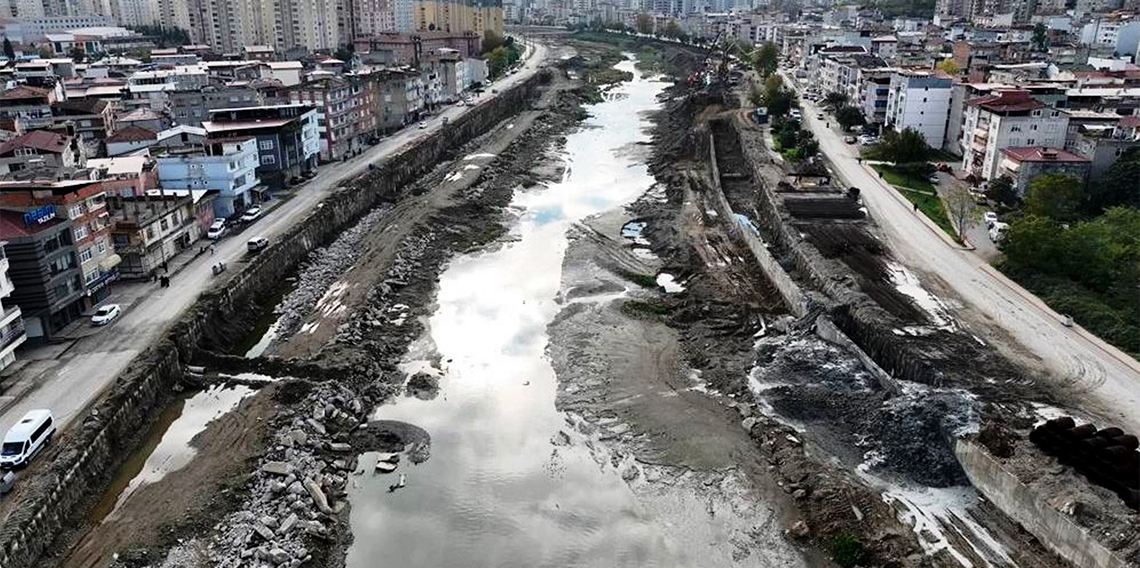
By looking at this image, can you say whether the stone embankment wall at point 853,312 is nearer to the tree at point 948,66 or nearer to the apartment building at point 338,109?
the apartment building at point 338,109

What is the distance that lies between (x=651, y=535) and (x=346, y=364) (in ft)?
42.2

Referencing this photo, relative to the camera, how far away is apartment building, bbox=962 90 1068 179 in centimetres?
4197

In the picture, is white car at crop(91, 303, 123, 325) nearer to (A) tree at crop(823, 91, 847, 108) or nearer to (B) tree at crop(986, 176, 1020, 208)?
(B) tree at crop(986, 176, 1020, 208)

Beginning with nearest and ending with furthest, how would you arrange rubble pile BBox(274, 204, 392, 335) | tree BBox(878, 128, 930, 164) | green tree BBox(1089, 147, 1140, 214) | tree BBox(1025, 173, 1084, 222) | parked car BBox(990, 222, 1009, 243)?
rubble pile BBox(274, 204, 392, 335), parked car BBox(990, 222, 1009, 243), tree BBox(1025, 173, 1084, 222), green tree BBox(1089, 147, 1140, 214), tree BBox(878, 128, 930, 164)

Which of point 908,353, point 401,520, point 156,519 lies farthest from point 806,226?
point 156,519

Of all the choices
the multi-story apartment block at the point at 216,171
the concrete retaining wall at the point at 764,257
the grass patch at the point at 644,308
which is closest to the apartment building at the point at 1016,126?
the concrete retaining wall at the point at 764,257

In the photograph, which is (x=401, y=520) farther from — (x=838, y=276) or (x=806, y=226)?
(x=806, y=226)

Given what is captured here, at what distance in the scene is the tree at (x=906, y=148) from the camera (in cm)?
4775

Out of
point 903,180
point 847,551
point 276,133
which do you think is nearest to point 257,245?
point 276,133

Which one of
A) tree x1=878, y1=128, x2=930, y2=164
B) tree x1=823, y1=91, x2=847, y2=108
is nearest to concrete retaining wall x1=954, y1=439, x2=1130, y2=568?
tree x1=878, y1=128, x2=930, y2=164

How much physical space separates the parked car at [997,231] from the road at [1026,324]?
1.81m

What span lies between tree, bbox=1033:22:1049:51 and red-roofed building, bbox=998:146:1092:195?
2251 inches

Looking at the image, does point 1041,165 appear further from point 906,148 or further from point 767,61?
point 767,61

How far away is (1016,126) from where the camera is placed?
4222 centimetres
